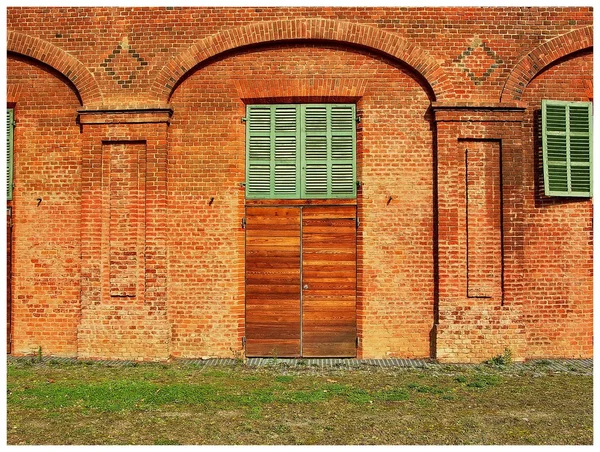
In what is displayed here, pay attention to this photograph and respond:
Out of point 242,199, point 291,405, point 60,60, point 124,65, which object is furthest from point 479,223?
point 60,60

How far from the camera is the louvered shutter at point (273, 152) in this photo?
9172mm

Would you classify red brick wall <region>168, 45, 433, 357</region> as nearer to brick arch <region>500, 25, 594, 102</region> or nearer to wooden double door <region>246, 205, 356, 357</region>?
wooden double door <region>246, 205, 356, 357</region>

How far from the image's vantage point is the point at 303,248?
9094mm

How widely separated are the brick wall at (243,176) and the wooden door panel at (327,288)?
22 cm

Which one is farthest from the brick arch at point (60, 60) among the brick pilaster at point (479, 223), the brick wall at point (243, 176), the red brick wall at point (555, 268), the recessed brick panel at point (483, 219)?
the red brick wall at point (555, 268)

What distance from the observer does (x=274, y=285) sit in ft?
29.9

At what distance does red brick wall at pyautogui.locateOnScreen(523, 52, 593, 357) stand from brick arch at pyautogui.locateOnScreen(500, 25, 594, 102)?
29 cm

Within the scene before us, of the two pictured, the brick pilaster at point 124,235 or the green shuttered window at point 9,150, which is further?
the green shuttered window at point 9,150

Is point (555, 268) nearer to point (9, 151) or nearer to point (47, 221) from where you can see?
point (47, 221)

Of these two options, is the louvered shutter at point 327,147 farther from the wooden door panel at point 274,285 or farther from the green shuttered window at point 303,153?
the wooden door panel at point 274,285

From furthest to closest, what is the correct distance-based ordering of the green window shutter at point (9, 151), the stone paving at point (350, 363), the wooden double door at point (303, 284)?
1. the green window shutter at point (9, 151)
2. the wooden double door at point (303, 284)
3. the stone paving at point (350, 363)

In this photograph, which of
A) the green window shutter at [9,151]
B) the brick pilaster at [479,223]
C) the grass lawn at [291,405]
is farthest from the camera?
the green window shutter at [9,151]

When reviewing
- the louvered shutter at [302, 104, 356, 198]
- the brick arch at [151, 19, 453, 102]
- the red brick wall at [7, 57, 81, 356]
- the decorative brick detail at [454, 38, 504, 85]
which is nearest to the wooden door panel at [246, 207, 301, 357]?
the louvered shutter at [302, 104, 356, 198]

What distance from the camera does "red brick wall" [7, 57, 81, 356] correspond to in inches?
361
